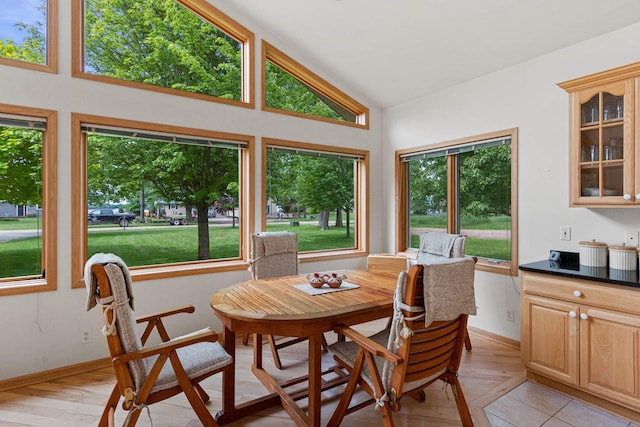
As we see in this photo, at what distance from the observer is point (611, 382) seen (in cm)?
223

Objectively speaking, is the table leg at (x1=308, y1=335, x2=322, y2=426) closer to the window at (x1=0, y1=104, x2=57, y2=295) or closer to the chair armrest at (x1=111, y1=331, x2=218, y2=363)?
the chair armrest at (x1=111, y1=331, x2=218, y2=363)

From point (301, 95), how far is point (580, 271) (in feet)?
10.8

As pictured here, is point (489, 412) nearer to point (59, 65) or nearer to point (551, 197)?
point (551, 197)

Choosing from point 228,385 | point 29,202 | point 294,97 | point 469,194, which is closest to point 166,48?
point 294,97

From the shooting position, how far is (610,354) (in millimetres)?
2232

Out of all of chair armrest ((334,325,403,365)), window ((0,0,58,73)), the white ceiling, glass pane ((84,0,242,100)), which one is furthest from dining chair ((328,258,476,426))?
window ((0,0,58,73))

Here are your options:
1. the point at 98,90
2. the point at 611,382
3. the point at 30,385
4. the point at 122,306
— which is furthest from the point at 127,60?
the point at 611,382

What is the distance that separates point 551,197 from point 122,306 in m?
3.34

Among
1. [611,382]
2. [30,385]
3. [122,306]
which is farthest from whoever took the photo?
[30,385]

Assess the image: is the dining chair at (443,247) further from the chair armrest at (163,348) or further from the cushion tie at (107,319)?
the cushion tie at (107,319)

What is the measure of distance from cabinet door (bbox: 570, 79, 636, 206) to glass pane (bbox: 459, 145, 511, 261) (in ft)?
2.65

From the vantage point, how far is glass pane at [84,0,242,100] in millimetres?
3166

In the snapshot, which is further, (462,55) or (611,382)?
(462,55)

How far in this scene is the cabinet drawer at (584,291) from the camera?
215 cm
